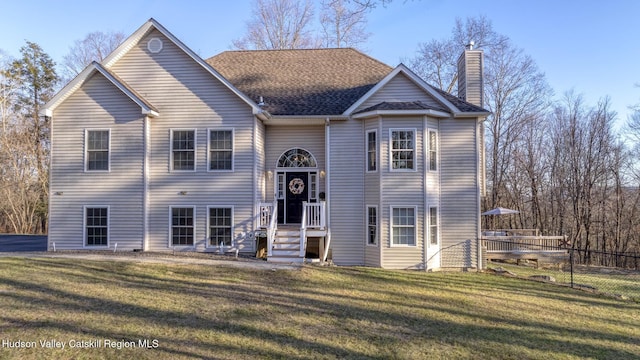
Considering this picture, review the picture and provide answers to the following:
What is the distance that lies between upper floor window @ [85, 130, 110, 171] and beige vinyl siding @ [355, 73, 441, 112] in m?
9.12

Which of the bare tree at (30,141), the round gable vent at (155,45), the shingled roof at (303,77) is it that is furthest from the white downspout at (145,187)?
the bare tree at (30,141)

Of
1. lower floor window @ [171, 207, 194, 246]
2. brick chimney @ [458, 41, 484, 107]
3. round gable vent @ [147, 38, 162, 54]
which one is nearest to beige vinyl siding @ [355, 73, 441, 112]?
brick chimney @ [458, 41, 484, 107]

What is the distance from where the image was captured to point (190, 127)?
13.0m

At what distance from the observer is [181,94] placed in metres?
Answer: 13.0

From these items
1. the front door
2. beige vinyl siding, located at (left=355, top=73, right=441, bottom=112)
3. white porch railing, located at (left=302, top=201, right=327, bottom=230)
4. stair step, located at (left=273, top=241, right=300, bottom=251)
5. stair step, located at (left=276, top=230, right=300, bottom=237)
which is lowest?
stair step, located at (left=273, top=241, right=300, bottom=251)

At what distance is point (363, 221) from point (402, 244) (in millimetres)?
1567

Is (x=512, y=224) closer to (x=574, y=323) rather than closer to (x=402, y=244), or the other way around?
(x=402, y=244)

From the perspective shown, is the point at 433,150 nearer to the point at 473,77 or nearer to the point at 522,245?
the point at 473,77

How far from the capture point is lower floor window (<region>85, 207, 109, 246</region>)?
12.8 meters

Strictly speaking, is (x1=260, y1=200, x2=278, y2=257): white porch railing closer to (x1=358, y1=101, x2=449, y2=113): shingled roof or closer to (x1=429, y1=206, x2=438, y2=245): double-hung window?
(x1=358, y1=101, x2=449, y2=113): shingled roof

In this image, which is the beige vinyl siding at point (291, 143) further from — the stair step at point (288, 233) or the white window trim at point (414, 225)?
the white window trim at point (414, 225)

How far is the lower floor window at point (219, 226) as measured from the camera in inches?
504

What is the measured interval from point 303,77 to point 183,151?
228 inches

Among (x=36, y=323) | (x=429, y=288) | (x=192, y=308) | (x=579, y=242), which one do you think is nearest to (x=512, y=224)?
(x=579, y=242)
